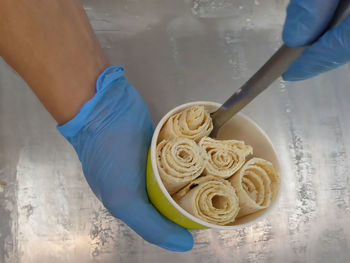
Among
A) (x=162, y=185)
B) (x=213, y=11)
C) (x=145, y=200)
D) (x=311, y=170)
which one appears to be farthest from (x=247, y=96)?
(x=213, y=11)

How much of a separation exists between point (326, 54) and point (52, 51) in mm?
646

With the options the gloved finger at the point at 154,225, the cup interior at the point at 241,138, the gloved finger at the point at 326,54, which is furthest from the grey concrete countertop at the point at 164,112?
the gloved finger at the point at 326,54

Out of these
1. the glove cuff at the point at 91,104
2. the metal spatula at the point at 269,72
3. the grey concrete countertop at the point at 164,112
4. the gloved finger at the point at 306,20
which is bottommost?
the grey concrete countertop at the point at 164,112

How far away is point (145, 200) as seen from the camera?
0.80 meters

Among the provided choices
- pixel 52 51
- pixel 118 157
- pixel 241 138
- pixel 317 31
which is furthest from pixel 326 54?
pixel 52 51

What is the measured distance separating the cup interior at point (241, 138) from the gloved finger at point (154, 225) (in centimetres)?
16

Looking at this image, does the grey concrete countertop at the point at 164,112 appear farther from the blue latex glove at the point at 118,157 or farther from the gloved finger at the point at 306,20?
the gloved finger at the point at 306,20

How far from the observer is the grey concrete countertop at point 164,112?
93cm

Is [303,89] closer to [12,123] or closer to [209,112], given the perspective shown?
[209,112]

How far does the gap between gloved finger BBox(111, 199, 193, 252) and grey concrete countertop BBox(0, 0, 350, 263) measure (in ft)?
0.51

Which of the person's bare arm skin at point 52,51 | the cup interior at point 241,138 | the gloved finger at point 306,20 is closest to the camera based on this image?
the gloved finger at point 306,20

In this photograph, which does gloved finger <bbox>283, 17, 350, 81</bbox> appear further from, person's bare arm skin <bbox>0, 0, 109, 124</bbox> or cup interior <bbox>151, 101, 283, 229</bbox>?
person's bare arm skin <bbox>0, 0, 109, 124</bbox>

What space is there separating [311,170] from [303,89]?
1.01 feet

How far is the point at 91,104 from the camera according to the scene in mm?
799
